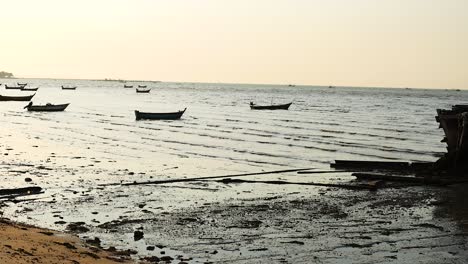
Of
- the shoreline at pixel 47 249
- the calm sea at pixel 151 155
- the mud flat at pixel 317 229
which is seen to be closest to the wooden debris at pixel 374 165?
the calm sea at pixel 151 155

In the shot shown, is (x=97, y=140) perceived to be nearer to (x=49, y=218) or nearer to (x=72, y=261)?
(x=49, y=218)

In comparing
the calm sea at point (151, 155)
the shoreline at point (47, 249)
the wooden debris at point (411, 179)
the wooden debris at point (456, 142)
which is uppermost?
the wooden debris at point (456, 142)

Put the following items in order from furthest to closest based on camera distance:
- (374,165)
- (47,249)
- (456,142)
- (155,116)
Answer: (155,116) → (374,165) → (456,142) → (47,249)

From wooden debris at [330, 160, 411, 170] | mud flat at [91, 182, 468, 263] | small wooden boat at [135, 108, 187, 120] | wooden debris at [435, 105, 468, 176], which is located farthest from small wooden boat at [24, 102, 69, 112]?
mud flat at [91, 182, 468, 263]

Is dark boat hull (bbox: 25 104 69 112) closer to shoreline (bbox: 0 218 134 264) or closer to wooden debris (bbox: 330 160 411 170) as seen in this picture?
wooden debris (bbox: 330 160 411 170)

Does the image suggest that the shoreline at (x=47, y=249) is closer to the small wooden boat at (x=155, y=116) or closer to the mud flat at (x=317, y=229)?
the mud flat at (x=317, y=229)

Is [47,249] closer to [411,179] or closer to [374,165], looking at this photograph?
[411,179]

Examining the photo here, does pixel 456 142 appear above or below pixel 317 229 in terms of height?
above

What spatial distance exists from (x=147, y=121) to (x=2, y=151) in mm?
29349

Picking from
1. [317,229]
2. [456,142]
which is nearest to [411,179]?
[456,142]

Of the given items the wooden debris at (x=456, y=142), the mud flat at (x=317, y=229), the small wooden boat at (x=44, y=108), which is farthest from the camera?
the small wooden boat at (x=44, y=108)

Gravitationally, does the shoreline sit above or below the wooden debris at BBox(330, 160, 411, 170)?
above

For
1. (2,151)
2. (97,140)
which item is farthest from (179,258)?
(97,140)

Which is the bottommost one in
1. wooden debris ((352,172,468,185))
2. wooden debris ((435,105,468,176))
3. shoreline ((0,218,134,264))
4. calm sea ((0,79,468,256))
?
calm sea ((0,79,468,256))
